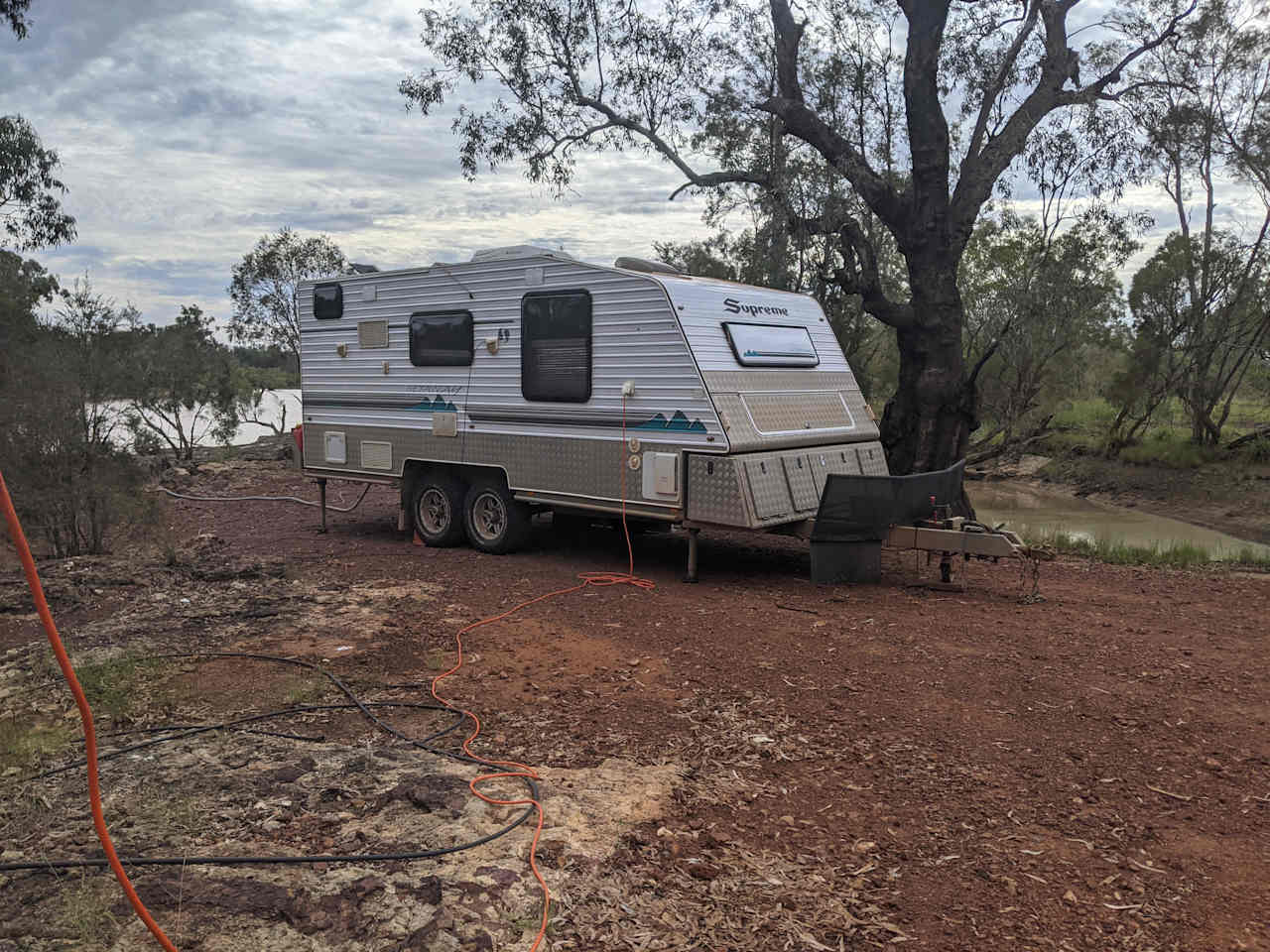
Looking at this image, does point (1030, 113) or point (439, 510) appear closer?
point (439, 510)

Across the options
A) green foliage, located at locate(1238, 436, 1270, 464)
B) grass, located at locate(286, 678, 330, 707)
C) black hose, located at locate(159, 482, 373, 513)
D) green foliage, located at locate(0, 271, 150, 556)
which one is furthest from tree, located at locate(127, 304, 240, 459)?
green foliage, located at locate(1238, 436, 1270, 464)

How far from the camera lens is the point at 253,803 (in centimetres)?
379

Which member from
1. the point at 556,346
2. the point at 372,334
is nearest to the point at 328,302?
the point at 372,334

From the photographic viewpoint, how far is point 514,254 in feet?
29.5

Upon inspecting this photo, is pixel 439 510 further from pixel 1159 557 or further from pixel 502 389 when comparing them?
pixel 1159 557

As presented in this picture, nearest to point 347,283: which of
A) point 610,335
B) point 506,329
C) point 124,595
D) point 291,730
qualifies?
point 506,329

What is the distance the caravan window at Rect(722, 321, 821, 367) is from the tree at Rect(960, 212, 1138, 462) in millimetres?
5883

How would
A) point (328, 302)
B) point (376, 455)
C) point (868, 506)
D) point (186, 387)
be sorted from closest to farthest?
point (868, 506)
point (376, 455)
point (328, 302)
point (186, 387)

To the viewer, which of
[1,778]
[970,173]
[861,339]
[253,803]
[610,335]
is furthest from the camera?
[861,339]

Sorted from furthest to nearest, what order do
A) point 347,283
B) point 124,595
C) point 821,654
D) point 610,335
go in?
point 347,283 < point 610,335 < point 124,595 < point 821,654

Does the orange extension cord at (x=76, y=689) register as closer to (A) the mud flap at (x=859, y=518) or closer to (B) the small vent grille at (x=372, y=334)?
(A) the mud flap at (x=859, y=518)

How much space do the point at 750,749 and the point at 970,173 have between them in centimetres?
999

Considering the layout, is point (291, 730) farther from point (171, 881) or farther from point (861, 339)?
point (861, 339)

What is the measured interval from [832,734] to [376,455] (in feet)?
22.7
